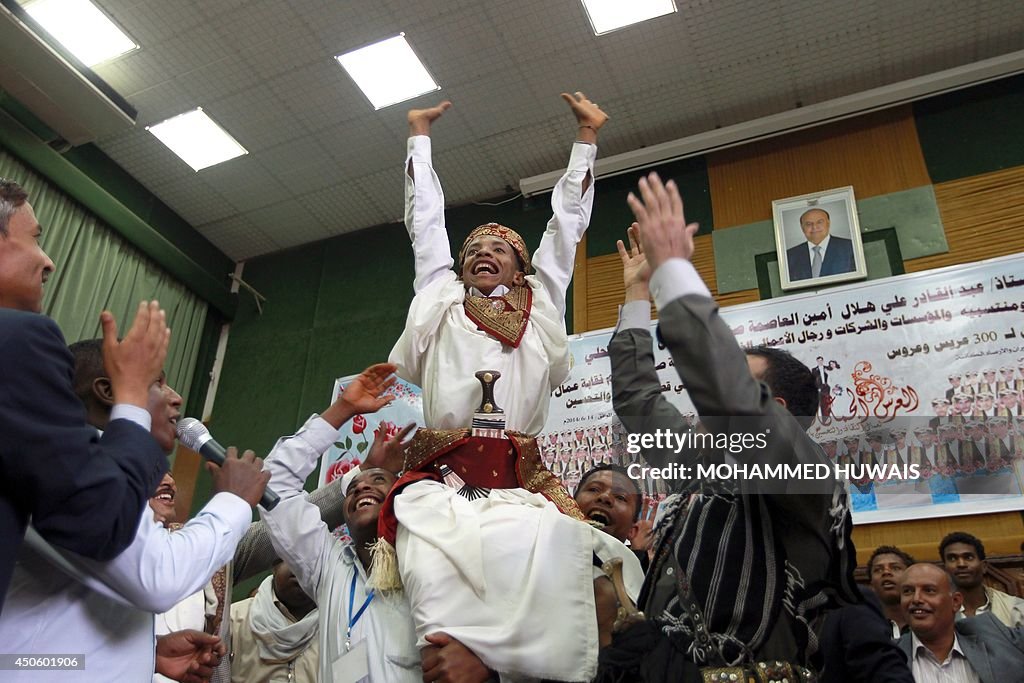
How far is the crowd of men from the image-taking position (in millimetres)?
1243

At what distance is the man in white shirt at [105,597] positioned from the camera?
1242 mm

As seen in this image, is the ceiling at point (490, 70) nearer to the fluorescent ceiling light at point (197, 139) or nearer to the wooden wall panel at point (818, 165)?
the fluorescent ceiling light at point (197, 139)

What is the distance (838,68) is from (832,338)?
5.47 feet

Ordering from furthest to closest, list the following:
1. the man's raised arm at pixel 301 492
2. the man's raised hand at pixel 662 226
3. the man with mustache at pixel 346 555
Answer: the man's raised arm at pixel 301 492 < the man with mustache at pixel 346 555 < the man's raised hand at pixel 662 226

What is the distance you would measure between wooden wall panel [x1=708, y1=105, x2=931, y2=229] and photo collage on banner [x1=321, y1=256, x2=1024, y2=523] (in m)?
0.71

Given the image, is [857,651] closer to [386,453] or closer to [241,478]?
[241,478]

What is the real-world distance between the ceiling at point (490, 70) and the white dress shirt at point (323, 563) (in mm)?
3073

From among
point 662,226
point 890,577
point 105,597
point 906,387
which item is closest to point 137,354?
point 105,597

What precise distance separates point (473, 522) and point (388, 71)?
12.0 feet

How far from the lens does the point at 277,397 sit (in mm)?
5824

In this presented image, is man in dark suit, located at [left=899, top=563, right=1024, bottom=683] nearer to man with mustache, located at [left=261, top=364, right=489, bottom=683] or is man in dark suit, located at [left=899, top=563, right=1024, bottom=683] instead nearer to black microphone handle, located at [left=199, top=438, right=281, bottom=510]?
man with mustache, located at [left=261, top=364, right=489, bottom=683]

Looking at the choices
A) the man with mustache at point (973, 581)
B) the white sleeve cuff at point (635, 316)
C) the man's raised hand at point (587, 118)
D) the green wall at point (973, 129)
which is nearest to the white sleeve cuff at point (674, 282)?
the white sleeve cuff at point (635, 316)

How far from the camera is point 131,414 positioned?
4.34ft

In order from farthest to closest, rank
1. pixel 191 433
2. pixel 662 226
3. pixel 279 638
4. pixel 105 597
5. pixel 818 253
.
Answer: pixel 818 253
pixel 279 638
pixel 191 433
pixel 662 226
pixel 105 597
